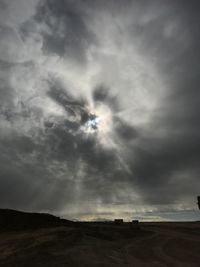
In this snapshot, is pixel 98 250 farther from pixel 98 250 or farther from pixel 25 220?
pixel 25 220

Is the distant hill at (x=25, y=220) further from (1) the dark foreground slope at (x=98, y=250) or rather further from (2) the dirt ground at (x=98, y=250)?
(2) the dirt ground at (x=98, y=250)

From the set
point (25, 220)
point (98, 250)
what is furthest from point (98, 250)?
point (25, 220)

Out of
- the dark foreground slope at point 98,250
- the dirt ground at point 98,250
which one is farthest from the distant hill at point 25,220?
the dirt ground at point 98,250

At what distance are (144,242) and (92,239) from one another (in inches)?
341

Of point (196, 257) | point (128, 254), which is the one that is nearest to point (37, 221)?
point (128, 254)

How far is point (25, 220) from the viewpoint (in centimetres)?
A: 8856

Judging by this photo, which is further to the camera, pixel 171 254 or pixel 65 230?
pixel 65 230

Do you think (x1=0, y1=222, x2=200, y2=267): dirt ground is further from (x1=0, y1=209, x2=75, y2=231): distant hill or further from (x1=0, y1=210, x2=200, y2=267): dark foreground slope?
(x1=0, y1=209, x2=75, y2=231): distant hill

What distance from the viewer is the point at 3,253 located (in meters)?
50.0

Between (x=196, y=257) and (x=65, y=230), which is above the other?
(x=65, y=230)

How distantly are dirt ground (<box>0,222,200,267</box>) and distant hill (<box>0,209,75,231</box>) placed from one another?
2268 cm

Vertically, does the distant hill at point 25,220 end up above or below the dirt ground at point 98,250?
above

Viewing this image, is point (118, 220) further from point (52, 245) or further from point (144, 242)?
point (52, 245)

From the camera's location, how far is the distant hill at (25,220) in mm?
83625
